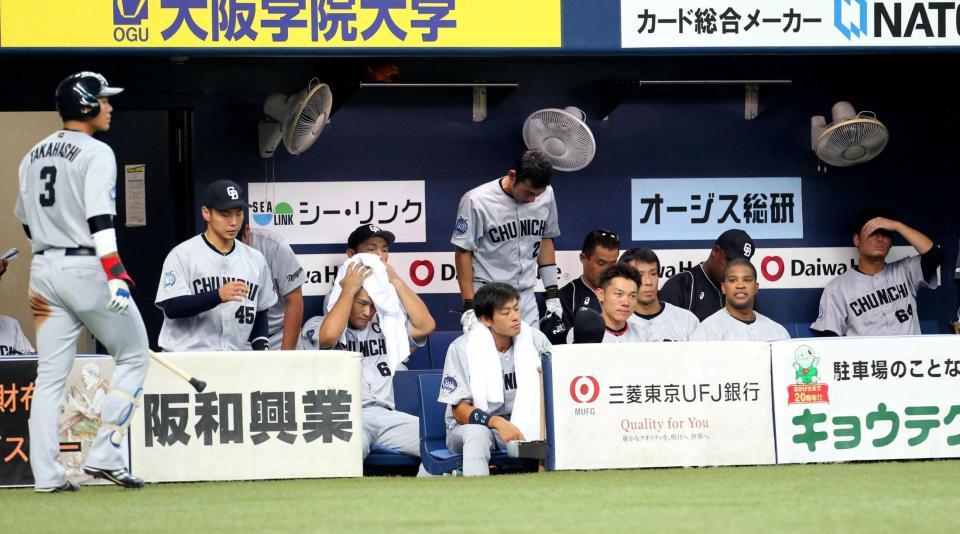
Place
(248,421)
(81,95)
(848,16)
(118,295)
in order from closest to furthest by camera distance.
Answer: (118,295)
(81,95)
(248,421)
(848,16)

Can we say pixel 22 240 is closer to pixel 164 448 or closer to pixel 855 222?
pixel 164 448

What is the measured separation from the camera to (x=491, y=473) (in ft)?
25.5

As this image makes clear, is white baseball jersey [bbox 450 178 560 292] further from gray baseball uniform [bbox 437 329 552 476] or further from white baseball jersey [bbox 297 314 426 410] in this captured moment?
gray baseball uniform [bbox 437 329 552 476]

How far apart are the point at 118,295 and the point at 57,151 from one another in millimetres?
758

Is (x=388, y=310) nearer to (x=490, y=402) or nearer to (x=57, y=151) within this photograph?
(x=490, y=402)

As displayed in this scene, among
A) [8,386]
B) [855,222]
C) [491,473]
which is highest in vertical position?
[855,222]

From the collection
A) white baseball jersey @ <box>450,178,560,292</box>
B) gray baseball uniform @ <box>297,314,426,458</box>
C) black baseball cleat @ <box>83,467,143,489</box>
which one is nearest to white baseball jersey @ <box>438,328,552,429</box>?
gray baseball uniform @ <box>297,314,426,458</box>

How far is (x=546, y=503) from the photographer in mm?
6012

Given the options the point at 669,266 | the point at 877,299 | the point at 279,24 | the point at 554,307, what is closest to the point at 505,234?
the point at 554,307

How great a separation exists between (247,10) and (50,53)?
1.11 m

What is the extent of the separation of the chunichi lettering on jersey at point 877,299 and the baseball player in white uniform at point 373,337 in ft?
→ 10.00

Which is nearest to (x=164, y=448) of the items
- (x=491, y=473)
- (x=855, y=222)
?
(x=491, y=473)

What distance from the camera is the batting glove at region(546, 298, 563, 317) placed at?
9336 mm

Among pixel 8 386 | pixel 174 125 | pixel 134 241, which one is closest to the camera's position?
pixel 8 386
